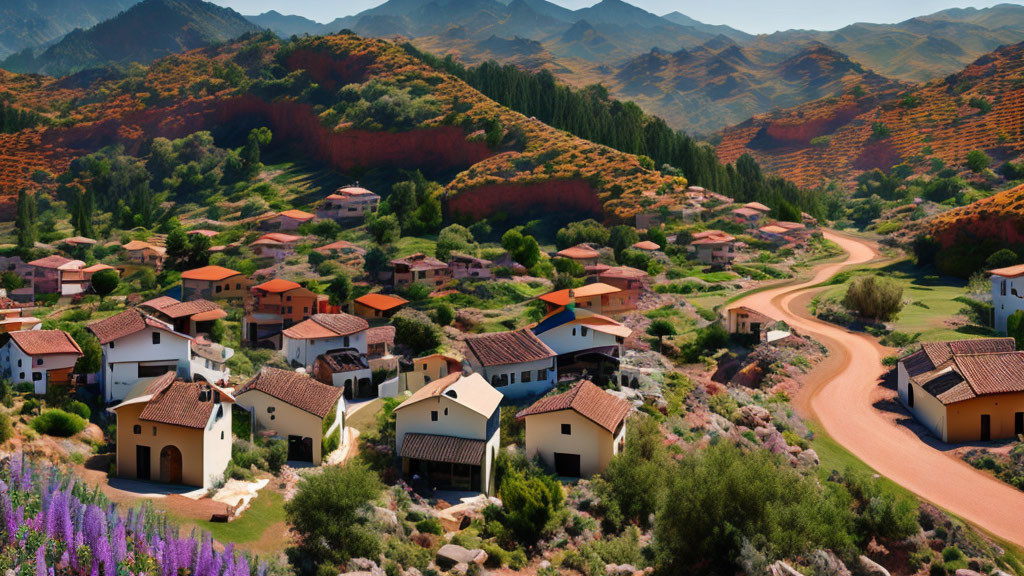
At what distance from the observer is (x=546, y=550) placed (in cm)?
3148

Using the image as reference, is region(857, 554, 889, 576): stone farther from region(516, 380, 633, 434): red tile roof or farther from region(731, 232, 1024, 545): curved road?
region(516, 380, 633, 434): red tile roof

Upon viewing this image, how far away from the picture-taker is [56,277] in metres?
72.4

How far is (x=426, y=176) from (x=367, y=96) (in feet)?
73.9

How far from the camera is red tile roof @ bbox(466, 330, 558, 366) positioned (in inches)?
1826

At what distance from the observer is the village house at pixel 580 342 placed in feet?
163

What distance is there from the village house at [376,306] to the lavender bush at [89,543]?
1469 inches

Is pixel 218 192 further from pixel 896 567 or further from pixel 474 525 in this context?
pixel 896 567

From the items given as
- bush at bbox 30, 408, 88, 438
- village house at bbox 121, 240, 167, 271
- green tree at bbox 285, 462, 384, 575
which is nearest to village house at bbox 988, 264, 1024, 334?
green tree at bbox 285, 462, 384, 575

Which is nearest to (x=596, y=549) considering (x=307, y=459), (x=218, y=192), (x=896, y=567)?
(x=896, y=567)

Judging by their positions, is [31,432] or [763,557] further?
[31,432]

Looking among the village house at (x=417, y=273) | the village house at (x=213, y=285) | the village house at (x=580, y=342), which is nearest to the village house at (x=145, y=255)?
the village house at (x=213, y=285)

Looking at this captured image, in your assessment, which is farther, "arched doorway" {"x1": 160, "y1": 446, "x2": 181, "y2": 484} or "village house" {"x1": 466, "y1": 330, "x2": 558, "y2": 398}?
"village house" {"x1": 466, "y1": 330, "x2": 558, "y2": 398}

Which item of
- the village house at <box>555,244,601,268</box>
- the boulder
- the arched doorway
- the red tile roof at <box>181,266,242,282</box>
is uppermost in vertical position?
the village house at <box>555,244,601,268</box>

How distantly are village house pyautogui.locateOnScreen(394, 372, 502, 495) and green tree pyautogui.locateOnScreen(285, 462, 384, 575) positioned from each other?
6912mm
